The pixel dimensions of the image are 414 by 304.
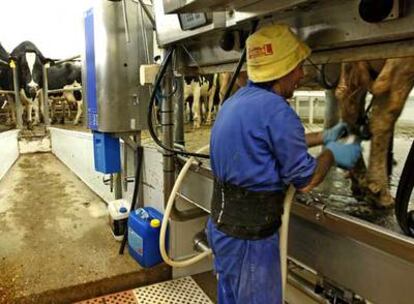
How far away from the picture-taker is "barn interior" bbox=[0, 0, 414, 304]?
0.89 meters

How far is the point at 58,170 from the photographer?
431 centimetres

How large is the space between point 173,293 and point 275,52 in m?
1.38

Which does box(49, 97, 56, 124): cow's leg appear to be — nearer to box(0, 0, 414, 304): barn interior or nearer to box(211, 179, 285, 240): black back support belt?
box(0, 0, 414, 304): barn interior

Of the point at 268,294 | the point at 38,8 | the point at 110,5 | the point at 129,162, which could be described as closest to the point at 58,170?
the point at 129,162

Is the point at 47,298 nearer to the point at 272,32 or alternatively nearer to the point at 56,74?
the point at 272,32

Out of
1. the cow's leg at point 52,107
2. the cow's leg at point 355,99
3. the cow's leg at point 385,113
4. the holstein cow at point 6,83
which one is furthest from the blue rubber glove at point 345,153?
the cow's leg at point 52,107

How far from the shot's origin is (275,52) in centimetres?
90

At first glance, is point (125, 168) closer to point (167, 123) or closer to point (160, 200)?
point (160, 200)

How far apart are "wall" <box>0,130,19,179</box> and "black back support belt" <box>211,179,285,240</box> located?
3.49 metres

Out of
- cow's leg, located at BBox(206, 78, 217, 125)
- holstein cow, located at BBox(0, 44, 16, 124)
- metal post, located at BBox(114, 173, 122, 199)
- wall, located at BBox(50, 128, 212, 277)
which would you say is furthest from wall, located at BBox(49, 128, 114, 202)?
holstein cow, located at BBox(0, 44, 16, 124)

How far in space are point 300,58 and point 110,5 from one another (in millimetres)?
1480

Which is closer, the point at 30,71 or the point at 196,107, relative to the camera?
the point at 196,107

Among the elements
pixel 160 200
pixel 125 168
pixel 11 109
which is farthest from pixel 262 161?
pixel 11 109

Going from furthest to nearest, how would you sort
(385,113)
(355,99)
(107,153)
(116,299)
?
1. (107,153)
2. (116,299)
3. (355,99)
4. (385,113)
